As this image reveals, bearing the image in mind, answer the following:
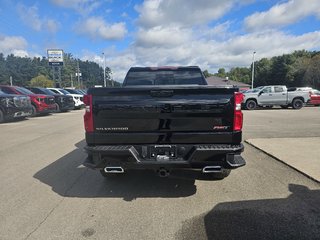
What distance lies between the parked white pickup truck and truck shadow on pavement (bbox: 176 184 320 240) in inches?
777

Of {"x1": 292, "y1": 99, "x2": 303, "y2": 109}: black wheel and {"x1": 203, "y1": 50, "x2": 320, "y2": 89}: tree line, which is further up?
{"x1": 203, "y1": 50, "x2": 320, "y2": 89}: tree line

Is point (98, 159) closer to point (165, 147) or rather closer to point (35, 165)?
point (165, 147)

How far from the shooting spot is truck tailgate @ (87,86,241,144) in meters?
3.99

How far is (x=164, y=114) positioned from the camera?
401cm

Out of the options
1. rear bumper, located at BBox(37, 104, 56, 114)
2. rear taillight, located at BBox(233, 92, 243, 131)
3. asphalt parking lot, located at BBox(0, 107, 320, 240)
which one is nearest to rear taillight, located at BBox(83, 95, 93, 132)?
asphalt parking lot, located at BBox(0, 107, 320, 240)

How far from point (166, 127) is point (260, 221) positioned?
5.50 feet

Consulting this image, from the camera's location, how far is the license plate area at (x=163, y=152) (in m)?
4.05

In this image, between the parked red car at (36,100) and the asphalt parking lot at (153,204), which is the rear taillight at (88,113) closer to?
the asphalt parking lot at (153,204)

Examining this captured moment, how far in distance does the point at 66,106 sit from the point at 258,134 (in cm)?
1437

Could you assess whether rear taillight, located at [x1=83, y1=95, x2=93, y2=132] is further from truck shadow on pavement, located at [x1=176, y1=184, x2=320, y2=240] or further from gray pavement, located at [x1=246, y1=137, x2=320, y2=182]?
gray pavement, located at [x1=246, y1=137, x2=320, y2=182]

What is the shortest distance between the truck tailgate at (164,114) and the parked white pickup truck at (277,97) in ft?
65.7

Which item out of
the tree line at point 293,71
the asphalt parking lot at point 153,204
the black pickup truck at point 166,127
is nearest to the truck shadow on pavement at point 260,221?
the asphalt parking lot at point 153,204

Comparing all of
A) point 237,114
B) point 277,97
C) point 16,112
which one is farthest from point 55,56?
point 237,114

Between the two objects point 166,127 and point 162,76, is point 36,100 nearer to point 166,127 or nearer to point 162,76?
point 162,76
